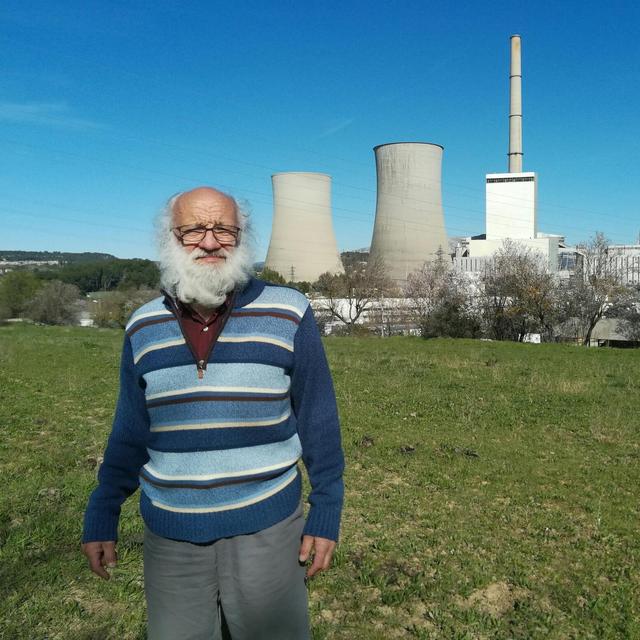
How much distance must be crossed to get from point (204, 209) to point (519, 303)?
1805 centimetres

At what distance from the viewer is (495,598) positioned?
239 cm

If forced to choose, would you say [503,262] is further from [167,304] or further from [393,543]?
[167,304]

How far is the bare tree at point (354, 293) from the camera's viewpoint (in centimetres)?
2481

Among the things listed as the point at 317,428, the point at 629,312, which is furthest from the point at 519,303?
the point at 317,428

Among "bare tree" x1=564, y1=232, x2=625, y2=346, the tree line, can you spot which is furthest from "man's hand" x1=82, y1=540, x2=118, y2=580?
the tree line

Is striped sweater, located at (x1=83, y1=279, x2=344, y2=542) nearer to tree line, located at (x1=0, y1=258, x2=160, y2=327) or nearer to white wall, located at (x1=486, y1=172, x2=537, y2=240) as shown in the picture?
tree line, located at (x1=0, y1=258, x2=160, y2=327)

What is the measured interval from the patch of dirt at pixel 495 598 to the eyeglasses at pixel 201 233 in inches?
68.7

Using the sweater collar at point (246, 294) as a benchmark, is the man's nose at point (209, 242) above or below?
above

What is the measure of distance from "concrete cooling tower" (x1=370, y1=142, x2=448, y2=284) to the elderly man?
2839cm

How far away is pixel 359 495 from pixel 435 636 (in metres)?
1.41

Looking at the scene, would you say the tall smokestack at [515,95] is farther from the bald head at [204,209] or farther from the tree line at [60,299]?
the bald head at [204,209]

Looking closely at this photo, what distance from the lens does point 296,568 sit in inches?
55.2

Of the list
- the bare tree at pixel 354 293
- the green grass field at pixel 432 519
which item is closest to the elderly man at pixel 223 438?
the green grass field at pixel 432 519

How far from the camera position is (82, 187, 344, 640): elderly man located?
133cm
